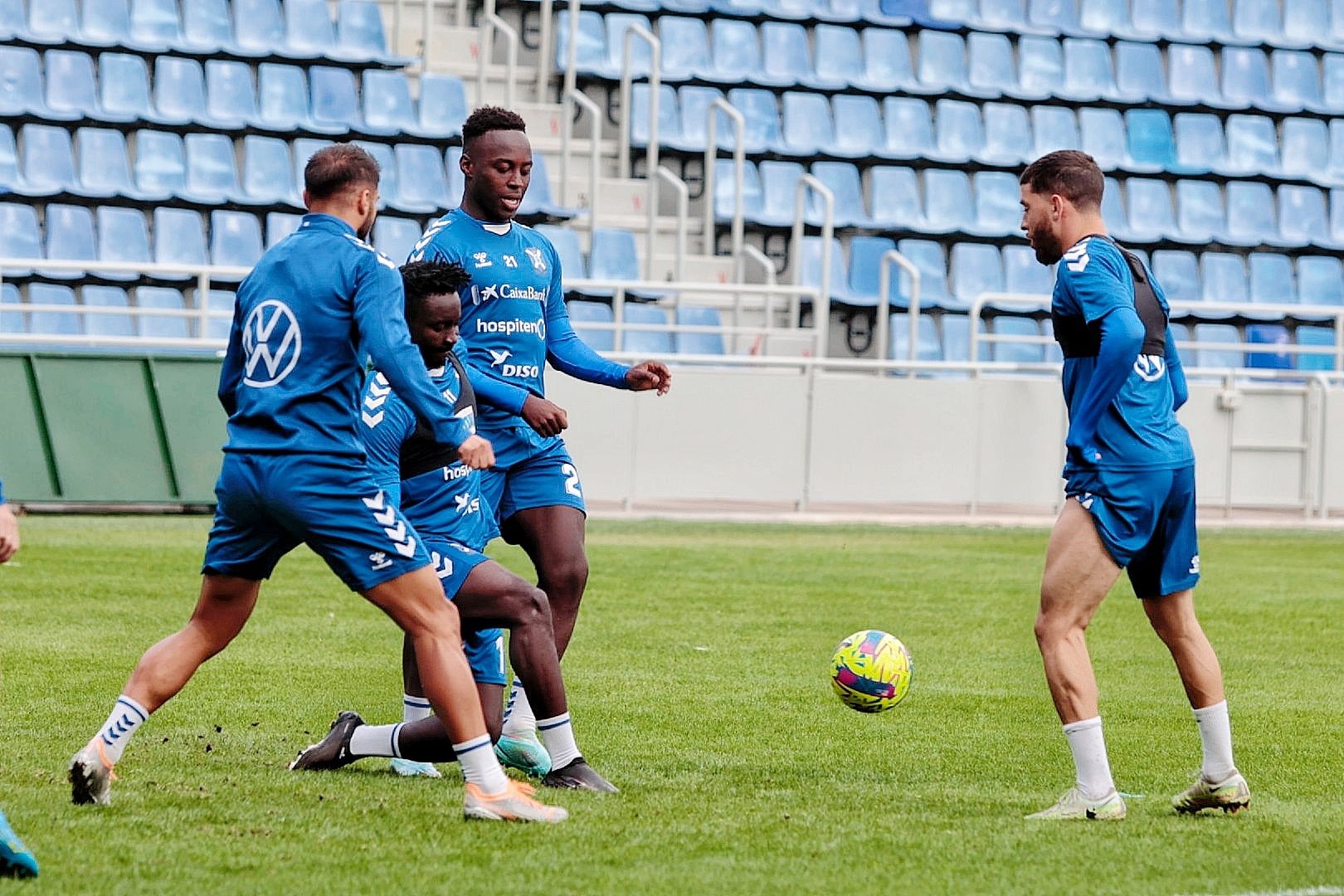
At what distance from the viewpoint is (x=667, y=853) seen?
202 inches

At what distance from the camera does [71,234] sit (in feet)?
60.9

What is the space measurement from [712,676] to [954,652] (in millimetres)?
1613

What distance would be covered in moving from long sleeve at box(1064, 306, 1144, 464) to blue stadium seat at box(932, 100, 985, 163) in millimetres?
17493

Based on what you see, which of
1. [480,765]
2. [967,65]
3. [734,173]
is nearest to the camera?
[480,765]

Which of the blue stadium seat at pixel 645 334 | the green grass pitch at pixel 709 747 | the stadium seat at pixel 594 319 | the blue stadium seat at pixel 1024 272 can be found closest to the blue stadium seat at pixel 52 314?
the stadium seat at pixel 594 319

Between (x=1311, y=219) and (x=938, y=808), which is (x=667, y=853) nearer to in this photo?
(x=938, y=808)

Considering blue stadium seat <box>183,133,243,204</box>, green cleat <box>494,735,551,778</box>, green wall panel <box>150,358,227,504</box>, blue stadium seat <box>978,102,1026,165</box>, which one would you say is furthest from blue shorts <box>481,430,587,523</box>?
blue stadium seat <box>978,102,1026,165</box>

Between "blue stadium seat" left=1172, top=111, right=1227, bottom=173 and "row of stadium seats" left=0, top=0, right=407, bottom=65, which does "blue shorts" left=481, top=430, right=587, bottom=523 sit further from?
"blue stadium seat" left=1172, top=111, right=1227, bottom=173

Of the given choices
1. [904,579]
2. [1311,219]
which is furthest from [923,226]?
[904,579]

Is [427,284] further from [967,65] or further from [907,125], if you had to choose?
[967,65]

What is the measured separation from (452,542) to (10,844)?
188 centimetres

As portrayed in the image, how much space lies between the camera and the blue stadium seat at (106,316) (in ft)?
58.3

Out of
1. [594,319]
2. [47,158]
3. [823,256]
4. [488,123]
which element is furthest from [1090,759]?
[47,158]

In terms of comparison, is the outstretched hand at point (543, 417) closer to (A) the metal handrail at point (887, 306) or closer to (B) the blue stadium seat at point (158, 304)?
(B) the blue stadium seat at point (158, 304)
